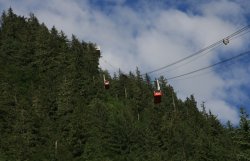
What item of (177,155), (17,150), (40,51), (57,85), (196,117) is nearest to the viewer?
(17,150)

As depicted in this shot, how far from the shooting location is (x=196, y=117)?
158 metres

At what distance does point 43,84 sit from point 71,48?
87.0 ft

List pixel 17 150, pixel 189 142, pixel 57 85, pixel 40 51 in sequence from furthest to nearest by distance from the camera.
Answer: pixel 40 51 → pixel 57 85 → pixel 189 142 → pixel 17 150

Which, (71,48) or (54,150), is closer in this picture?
(54,150)

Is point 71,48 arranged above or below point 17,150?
above

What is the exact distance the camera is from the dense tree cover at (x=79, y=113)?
102m

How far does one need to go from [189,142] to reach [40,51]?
54608mm

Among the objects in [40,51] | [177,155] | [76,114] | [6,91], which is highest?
[40,51]

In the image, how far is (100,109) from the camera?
12219 centimetres

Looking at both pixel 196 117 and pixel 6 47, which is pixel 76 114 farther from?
pixel 196 117

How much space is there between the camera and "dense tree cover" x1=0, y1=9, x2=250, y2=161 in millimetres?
102312

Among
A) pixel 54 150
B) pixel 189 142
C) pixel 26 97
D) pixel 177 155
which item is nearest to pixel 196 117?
pixel 189 142

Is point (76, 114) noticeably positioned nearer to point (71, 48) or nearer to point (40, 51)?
point (40, 51)

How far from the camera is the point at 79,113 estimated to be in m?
116
